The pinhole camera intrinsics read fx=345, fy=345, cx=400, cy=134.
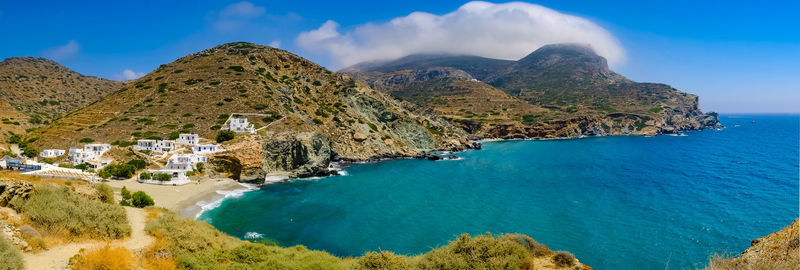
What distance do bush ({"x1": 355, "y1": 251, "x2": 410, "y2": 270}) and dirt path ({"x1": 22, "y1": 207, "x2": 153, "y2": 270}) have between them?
821 cm

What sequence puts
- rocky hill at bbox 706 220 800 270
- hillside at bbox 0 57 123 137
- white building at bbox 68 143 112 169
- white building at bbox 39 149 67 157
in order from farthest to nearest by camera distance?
hillside at bbox 0 57 123 137 → white building at bbox 39 149 67 157 → white building at bbox 68 143 112 169 → rocky hill at bbox 706 220 800 270

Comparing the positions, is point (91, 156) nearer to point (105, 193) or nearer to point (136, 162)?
point (136, 162)

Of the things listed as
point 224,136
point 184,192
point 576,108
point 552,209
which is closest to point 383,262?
point 552,209

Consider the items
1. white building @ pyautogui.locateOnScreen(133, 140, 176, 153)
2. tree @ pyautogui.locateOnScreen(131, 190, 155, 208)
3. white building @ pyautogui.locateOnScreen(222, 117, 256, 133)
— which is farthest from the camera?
white building @ pyautogui.locateOnScreen(222, 117, 256, 133)

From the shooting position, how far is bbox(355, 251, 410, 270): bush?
36.0 feet

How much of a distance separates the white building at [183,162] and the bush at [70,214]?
82.1ft

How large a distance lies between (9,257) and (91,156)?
133ft

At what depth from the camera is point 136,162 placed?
3841cm

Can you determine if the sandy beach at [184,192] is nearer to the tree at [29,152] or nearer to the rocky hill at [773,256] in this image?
the tree at [29,152]

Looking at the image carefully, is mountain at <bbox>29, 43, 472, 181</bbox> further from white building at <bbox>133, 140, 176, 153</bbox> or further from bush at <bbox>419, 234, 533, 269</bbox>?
bush at <bbox>419, 234, 533, 269</bbox>

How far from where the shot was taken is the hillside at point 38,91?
70.2 m

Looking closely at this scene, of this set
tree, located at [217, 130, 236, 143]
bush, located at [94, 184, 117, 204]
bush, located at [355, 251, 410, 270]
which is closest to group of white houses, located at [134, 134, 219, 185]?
tree, located at [217, 130, 236, 143]

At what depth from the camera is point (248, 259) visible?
1234 centimetres

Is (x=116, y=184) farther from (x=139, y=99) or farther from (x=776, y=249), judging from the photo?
(x=776, y=249)
